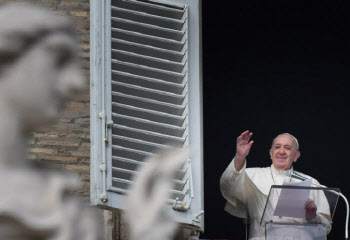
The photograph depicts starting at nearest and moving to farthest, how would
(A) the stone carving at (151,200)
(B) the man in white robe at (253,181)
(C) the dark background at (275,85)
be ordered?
(A) the stone carving at (151,200) < (B) the man in white robe at (253,181) < (C) the dark background at (275,85)

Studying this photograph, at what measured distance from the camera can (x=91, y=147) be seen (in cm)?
869

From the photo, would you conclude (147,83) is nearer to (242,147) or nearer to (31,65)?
(242,147)

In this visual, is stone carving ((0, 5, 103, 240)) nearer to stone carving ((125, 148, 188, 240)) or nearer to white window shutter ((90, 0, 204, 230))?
stone carving ((125, 148, 188, 240))

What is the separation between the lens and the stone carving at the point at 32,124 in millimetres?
2514

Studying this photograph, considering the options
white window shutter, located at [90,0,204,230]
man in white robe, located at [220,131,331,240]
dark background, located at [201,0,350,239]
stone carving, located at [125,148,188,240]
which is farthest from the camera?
dark background, located at [201,0,350,239]

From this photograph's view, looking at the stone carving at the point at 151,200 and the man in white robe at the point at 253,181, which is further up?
the man in white robe at the point at 253,181

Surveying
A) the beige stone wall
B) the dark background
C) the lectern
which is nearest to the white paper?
the lectern

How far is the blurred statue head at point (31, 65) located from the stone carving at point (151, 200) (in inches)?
8.3

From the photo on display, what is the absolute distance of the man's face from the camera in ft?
33.1

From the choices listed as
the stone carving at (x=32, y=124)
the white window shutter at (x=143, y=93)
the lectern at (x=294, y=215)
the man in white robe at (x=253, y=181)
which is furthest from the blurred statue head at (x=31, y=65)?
the man in white robe at (x=253, y=181)

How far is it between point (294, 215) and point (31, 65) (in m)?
6.62

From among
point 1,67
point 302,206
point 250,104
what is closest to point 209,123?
point 250,104

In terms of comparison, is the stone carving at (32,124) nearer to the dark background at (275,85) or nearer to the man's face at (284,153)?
the man's face at (284,153)

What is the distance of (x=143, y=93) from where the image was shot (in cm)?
897
